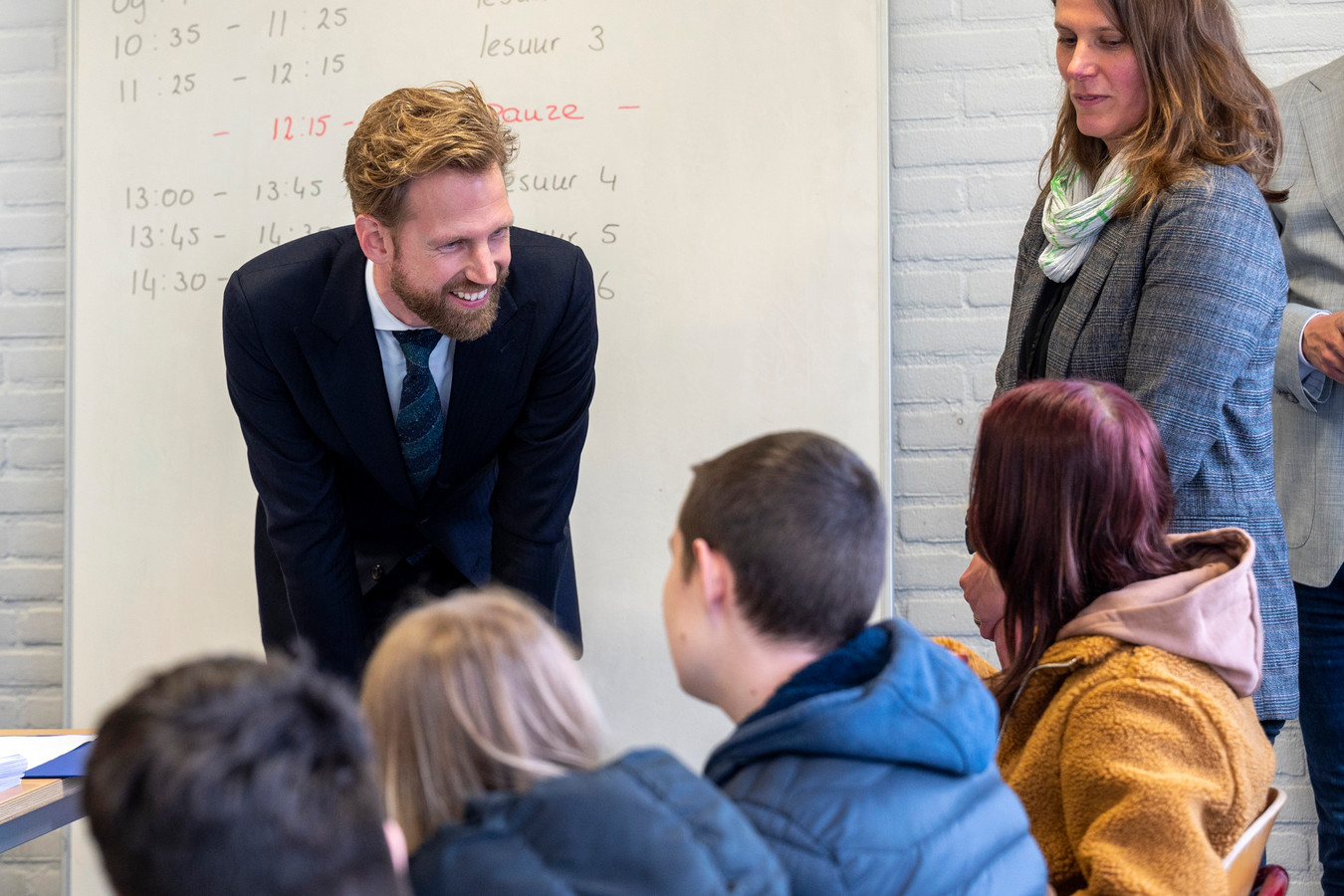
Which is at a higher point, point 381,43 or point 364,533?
point 381,43

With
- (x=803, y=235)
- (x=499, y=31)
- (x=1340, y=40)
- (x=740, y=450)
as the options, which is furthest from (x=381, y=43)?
(x=1340, y=40)

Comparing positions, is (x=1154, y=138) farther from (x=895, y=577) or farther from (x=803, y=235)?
(x=895, y=577)

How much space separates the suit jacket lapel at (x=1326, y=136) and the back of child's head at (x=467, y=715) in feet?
4.34

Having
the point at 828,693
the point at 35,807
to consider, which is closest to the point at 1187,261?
the point at 828,693

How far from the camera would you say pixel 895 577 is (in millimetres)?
2125

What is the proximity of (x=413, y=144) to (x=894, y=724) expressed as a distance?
109cm

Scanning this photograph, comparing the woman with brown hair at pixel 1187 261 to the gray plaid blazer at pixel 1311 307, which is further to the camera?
the gray plaid blazer at pixel 1311 307

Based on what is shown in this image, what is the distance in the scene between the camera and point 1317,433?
1.60 m

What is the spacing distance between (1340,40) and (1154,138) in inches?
34.8

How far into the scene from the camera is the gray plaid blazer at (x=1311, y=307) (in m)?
1.56

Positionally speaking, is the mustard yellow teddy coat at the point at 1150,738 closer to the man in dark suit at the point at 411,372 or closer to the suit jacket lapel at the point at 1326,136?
the suit jacket lapel at the point at 1326,136

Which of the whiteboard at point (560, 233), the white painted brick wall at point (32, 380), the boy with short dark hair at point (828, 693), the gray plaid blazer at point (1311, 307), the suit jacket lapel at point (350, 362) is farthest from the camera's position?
the white painted brick wall at point (32, 380)

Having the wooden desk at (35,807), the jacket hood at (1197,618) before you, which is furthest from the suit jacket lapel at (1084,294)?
the wooden desk at (35,807)

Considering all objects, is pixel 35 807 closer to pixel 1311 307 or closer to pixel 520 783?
pixel 520 783
